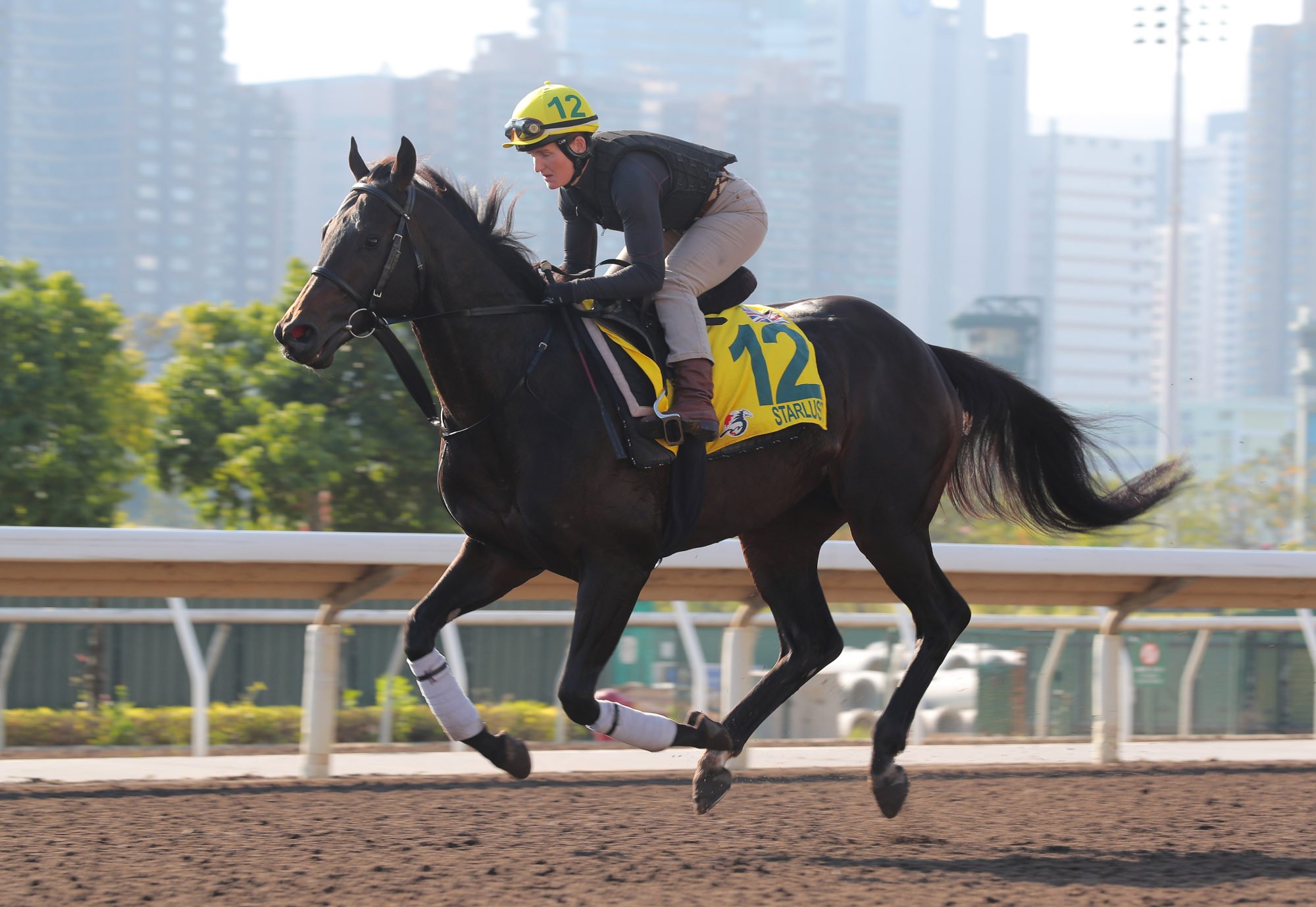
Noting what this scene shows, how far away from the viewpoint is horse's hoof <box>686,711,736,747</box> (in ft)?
15.0

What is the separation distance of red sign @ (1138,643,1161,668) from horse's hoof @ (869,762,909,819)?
549 cm

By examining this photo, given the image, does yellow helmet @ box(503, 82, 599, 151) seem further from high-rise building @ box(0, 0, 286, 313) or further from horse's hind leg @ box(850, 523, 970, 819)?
high-rise building @ box(0, 0, 286, 313)

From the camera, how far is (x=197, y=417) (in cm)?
1458

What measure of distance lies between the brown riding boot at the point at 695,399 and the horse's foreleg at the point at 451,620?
0.64 m

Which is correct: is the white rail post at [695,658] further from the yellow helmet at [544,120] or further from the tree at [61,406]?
the tree at [61,406]

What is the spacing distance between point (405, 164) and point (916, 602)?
2.23 m

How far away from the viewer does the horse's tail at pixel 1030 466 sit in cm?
564

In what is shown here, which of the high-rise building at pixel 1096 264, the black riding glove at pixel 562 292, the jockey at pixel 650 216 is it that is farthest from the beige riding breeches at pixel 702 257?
the high-rise building at pixel 1096 264

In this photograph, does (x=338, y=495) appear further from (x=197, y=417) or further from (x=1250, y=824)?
(x=1250, y=824)

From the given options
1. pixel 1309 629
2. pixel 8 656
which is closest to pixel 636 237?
pixel 8 656

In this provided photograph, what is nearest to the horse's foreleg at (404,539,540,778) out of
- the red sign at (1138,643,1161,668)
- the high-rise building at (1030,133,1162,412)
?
the red sign at (1138,643,1161,668)

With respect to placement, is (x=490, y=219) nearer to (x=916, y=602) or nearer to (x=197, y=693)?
Answer: (x=916, y=602)

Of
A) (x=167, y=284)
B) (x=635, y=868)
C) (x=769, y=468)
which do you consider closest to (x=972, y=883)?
(x=635, y=868)

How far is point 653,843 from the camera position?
448 centimetres
